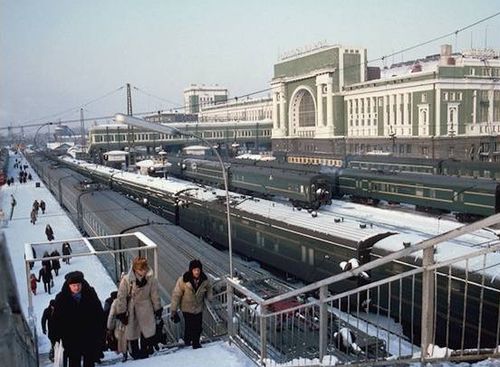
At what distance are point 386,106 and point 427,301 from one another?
59.9m

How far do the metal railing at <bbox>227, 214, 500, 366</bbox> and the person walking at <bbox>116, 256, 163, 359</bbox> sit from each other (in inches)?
47.4

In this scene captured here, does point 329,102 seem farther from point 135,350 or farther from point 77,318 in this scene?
point 77,318

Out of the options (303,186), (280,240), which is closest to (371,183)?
(303,186)

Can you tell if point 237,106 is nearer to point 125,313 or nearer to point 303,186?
point 303,186

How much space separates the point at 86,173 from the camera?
5400 centimetres

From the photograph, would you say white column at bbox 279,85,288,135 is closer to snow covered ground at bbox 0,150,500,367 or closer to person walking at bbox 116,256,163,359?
snow covered ground at bbox 0,150,500,367

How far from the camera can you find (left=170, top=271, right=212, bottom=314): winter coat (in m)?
7.21

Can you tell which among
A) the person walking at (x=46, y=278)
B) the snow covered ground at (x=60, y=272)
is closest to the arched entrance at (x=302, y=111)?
the snow covered ground at (x=60, y=272)

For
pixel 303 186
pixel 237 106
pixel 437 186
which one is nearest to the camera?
pixel 437 186

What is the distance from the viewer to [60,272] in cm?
1908

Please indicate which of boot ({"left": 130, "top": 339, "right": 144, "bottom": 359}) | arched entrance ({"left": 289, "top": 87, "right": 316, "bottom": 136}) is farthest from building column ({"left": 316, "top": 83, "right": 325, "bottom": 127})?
boot ({"left": 130, "top": 339, "right": 144, "bottom": 359})

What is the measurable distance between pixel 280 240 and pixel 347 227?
3.51 m

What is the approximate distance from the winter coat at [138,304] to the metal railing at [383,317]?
1.20m

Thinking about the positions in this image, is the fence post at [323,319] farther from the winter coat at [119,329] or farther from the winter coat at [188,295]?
the winter coat at [119,329]
